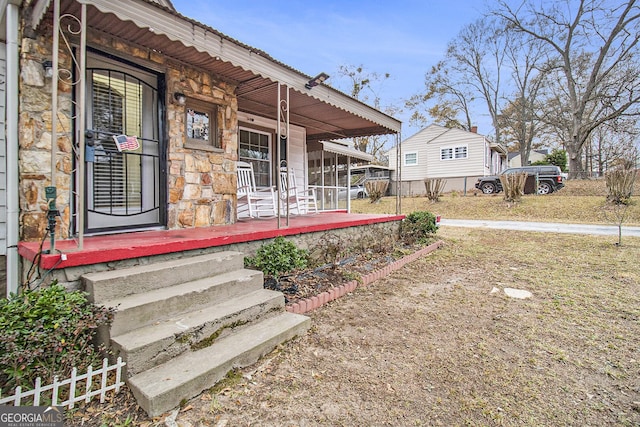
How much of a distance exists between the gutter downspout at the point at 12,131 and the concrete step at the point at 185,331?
1674 millimetres

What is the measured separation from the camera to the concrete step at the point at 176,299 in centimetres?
215

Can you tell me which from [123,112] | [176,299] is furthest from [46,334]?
[123,112]

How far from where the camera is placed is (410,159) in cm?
2430

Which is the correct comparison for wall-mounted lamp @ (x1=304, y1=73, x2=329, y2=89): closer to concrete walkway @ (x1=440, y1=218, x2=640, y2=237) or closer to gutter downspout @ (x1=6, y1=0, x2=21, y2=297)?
gutter downspout @ (x1=6, y1=0, x2=21, y2=297)

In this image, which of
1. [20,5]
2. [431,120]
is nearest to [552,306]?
[20,5]

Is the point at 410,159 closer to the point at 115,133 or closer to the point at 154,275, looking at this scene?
the point at 115,133

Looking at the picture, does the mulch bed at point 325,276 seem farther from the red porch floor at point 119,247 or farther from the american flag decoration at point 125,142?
the american flag decoration at point 125,142

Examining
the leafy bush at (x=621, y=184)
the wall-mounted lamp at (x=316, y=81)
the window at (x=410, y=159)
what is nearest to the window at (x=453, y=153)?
the window at (x=410, y=159)

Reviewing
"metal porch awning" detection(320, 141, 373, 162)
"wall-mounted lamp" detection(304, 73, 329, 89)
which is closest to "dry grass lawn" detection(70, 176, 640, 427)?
"wall-mounted lamp" detection(304, 73, 329, 89)

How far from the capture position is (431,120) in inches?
1175

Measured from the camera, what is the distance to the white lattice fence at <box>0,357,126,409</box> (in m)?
1.68

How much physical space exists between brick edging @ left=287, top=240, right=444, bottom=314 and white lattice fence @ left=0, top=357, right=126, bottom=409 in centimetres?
150

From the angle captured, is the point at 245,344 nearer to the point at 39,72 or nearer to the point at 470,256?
the point at 39,72

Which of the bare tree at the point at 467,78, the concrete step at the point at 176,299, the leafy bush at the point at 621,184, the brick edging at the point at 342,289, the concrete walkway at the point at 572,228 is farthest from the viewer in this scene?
the bare tree at the point at 467,78
